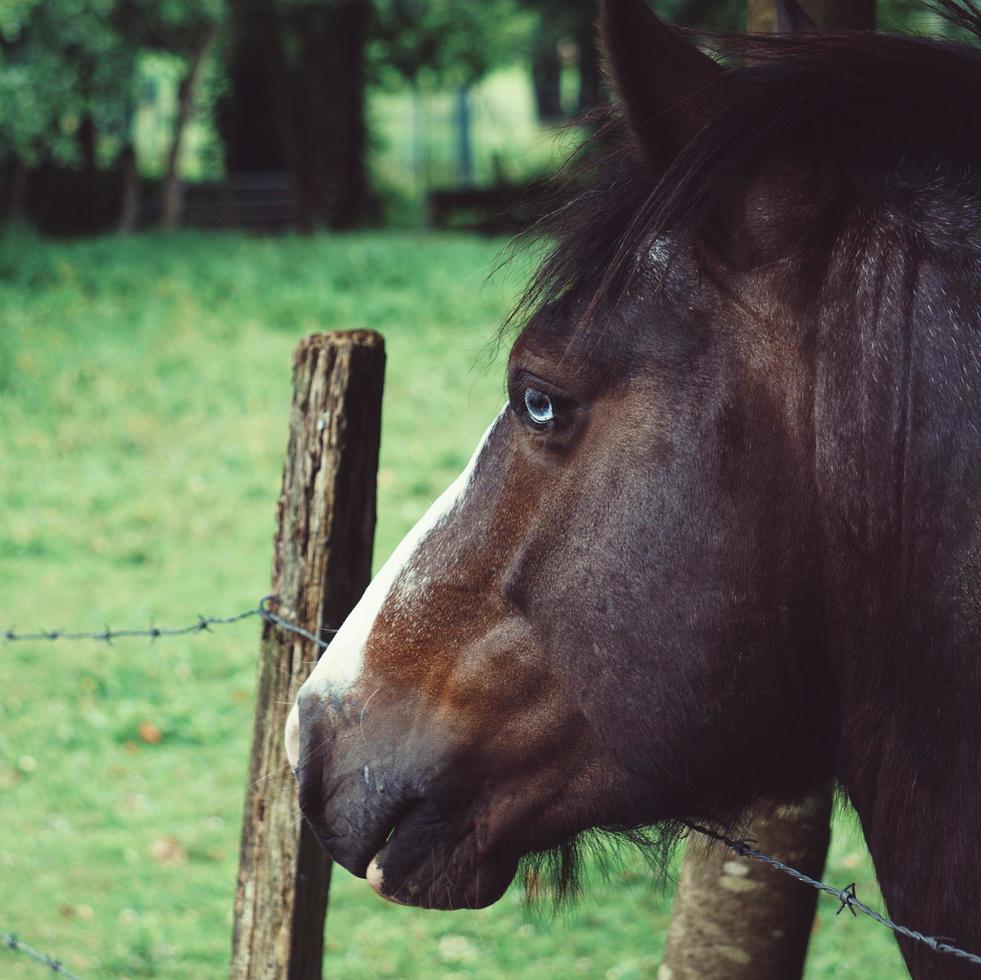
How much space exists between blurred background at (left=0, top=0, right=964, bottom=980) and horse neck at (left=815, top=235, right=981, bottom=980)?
1.99ft

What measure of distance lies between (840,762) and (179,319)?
458 inches

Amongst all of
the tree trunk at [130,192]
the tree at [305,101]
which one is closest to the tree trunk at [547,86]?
the tree at [305,101]

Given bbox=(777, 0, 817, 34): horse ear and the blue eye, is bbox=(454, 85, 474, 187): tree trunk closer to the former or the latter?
bbox=(777, 0, 817, 34): horse ear

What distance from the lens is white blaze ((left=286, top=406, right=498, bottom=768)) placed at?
1.83m

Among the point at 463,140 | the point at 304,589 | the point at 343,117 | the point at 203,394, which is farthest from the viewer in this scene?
the point at 463,140

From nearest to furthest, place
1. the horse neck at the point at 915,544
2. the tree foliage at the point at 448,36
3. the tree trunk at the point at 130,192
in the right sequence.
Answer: the horse neck at the point at 915,544, the tree trunk at the point at 130,192, the tree foliage at the point at 448,36

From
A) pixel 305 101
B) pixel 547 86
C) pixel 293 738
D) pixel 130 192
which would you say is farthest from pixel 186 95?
pixel 293 738

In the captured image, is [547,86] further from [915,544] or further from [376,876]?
[915,544]

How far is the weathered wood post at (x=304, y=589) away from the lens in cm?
239

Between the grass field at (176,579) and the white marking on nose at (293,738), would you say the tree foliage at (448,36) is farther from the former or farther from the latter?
the white marking on nose at (293,738)

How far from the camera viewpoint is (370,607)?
1.85 metres

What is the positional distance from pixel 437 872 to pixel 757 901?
0.95m

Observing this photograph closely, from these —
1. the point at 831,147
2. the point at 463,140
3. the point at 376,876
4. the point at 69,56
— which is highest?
the point at 831,147

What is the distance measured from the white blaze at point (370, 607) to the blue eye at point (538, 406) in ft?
0.30
